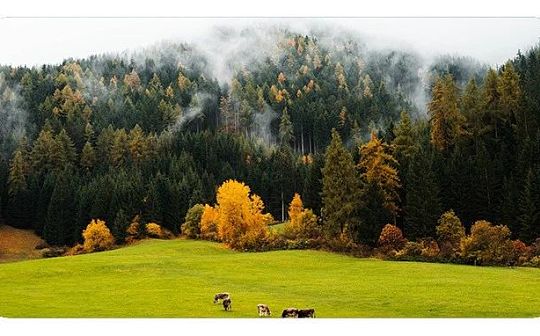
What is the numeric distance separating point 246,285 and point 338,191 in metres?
4.97

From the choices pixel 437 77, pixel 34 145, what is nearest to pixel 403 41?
pixel 437 77

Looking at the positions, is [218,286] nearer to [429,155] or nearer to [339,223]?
[339,223]

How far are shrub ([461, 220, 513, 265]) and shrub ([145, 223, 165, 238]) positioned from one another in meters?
10.4

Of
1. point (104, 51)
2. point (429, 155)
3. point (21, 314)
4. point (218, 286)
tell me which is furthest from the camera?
point (429, 155)

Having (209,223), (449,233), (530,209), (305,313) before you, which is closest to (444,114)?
(449,233)

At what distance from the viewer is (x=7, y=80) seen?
23.5 metres

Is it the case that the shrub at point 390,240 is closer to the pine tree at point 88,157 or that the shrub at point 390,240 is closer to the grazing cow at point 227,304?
the grazing cow at point 227,304

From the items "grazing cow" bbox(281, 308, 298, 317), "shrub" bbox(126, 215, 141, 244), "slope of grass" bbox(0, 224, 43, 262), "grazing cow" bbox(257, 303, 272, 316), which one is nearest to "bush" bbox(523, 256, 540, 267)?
"grazing cow" bbox(281, 308, 298, 317)

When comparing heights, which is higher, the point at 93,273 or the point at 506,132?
the point at 506,132

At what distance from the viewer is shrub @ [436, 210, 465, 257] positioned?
23.3 m

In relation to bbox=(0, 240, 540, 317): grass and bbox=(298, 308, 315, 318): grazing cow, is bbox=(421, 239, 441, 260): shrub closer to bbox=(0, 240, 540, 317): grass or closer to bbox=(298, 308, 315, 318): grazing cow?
bbox=(0, 240, 540, 317): grass

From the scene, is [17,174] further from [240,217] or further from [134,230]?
[240,217]

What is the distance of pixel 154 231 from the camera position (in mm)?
23734

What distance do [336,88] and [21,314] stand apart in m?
12.8
